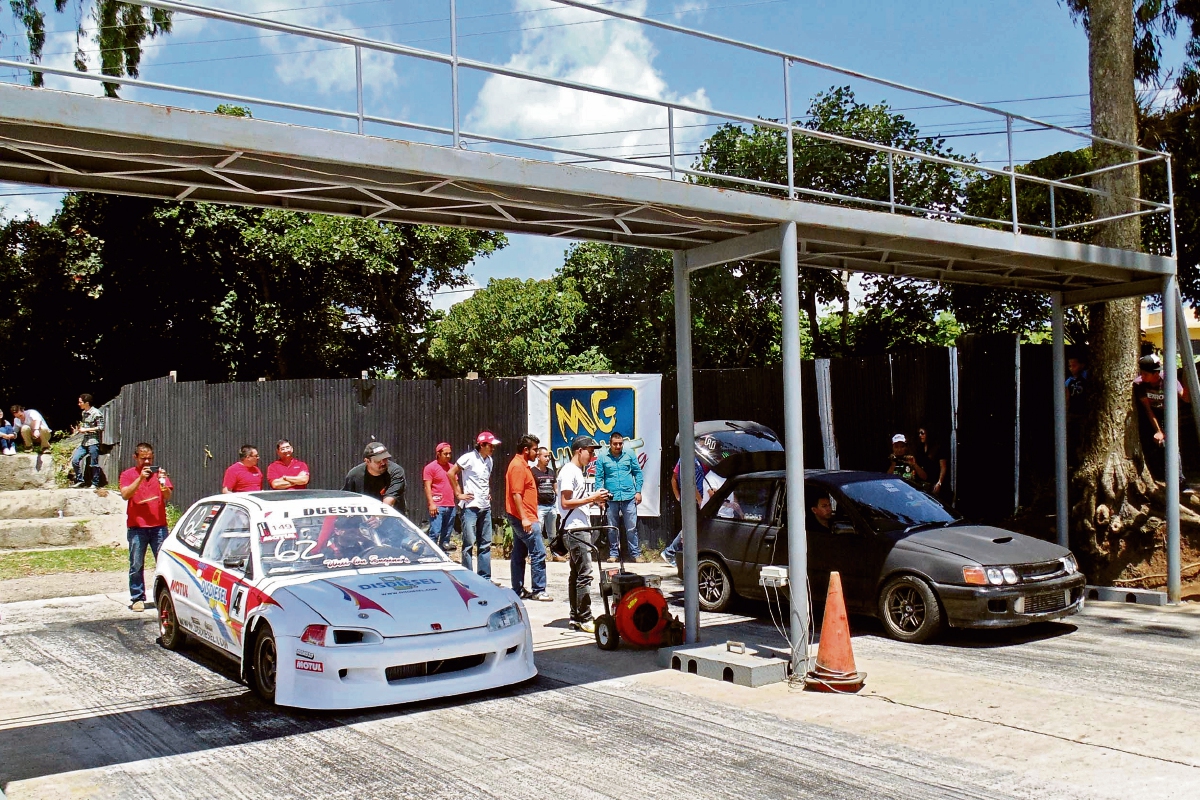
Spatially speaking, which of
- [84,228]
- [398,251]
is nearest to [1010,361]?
[398,251]

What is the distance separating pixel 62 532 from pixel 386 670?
11262 mm

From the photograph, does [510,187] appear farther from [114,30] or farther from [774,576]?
[114,30]

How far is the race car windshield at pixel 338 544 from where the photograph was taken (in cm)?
812

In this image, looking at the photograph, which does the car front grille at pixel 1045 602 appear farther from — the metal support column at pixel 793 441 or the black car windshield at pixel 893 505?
the metal support column at pixel 793 441

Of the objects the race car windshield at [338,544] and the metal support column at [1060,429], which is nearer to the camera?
the race car windshield at [338,544]

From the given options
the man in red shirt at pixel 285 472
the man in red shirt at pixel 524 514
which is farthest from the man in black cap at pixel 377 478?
the man in red shirt at pixel 524 514

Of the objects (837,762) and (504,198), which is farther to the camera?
(504,198)

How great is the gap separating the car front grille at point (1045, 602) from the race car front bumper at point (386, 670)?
4.81m

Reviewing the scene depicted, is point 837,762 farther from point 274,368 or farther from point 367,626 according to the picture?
point 274,368

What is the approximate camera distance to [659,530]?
15.8 meters

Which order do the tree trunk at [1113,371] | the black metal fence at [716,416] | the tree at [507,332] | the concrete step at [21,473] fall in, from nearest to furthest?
the tree trunk at [1113,371], the black metal fence at [716,416], the concrete step at [21,473], the tree at [507,332]

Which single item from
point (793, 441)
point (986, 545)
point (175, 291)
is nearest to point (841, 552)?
point (986, 545)

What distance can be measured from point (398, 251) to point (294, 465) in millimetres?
13929

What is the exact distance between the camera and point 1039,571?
9328 millimetres
